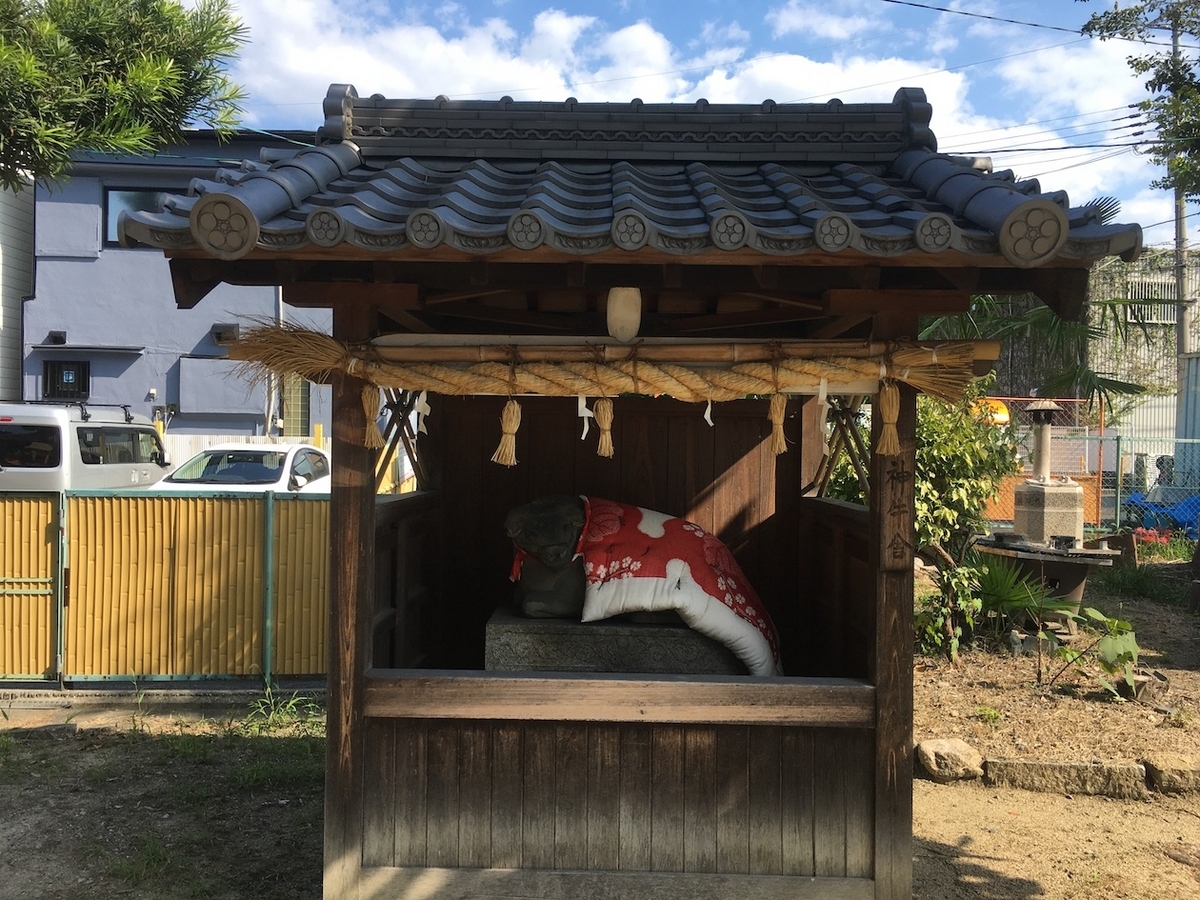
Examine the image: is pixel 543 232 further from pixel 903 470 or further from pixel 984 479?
pixel 984 479

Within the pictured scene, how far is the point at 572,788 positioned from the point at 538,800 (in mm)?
141

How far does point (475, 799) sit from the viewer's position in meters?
3.51

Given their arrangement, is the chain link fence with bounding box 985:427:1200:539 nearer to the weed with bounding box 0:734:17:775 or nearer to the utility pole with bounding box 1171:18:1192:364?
the utility pole with bounding box 1171:18:1192:364

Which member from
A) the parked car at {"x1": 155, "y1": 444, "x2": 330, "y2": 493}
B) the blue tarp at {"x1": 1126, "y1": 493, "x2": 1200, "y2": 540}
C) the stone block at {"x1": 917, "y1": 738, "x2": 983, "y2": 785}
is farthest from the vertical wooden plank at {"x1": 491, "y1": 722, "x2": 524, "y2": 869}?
the blue tarp at {"x1": 1126, "y1": 493, "x2": 1200, "y2": 540}

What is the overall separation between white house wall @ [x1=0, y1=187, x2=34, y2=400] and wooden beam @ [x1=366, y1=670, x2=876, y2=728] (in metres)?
19.0

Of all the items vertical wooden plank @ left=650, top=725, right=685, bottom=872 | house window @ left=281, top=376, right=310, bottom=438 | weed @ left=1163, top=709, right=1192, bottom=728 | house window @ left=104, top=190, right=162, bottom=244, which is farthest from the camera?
house window @ left=281, top=376, right=310, bottom=438

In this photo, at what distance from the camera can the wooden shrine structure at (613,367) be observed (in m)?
2.87

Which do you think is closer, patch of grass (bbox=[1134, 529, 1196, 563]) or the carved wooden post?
the carved wooden post

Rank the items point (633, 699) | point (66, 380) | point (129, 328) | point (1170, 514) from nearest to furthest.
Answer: point (633, 699)
point (1170, 514)
point (129, 328)
point (66, 380)

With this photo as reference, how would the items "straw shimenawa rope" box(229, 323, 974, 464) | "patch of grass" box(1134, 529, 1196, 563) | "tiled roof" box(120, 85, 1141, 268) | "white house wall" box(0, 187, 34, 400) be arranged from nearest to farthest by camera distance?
"tiled roof" box(120, 85, 1141, 268), "straw shimenawa rope" box(229, 323, 974, 464), "patch of grass" box(1134, 529, 1196, 563), "white house wall" box(0, 187, 34, 400)

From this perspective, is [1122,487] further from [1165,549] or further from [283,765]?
[283,765]

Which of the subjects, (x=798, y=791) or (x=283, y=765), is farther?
(x=283, y=765)

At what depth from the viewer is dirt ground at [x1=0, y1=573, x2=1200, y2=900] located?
412 centimetres

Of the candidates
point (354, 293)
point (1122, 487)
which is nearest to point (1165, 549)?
point (1122, 487)
